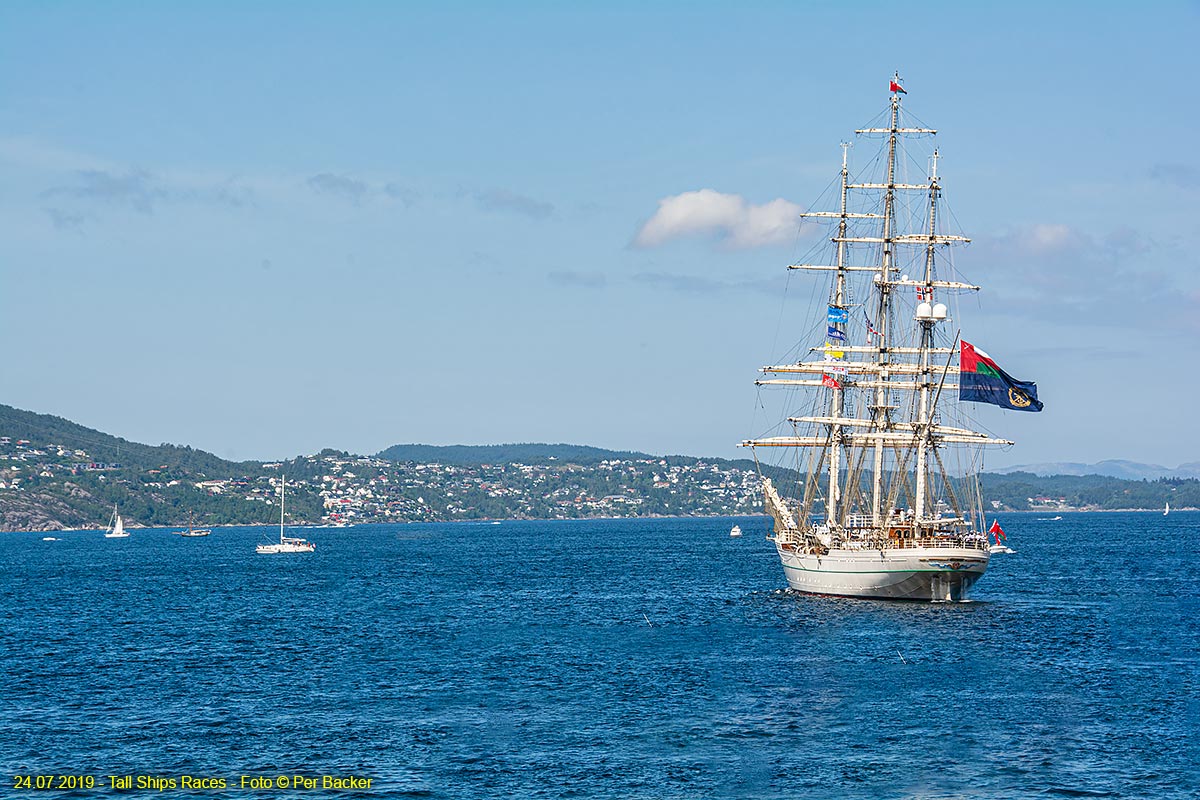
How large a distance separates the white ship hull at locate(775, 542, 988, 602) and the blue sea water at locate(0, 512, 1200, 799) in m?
1.46

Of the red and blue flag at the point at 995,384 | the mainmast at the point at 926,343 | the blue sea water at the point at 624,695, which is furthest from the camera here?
the mainmast at the point at 926,343

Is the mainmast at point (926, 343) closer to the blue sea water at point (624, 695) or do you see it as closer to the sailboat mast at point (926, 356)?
the sailboat mast at point (926, 356)

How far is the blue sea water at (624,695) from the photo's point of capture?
4884cm

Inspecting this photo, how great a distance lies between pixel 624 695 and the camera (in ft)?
211

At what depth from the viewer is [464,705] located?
202ft

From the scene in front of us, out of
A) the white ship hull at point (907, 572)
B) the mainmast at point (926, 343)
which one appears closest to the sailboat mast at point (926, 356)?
the mainmast at point (926, 343)

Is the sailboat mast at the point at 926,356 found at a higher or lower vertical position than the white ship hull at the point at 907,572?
higher

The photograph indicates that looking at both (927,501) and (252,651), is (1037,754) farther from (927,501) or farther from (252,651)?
(927,501)

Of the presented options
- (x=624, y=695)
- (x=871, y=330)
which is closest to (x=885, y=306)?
(x=871, y=330)

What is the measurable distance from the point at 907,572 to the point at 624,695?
3993cm

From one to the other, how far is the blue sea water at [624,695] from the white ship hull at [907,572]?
146 cm

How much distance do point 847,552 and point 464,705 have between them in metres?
48.3

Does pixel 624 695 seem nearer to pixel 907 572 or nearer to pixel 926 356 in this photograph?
pixel 907 572

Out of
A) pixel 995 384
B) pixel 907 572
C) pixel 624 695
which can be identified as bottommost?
pixel 624 695
